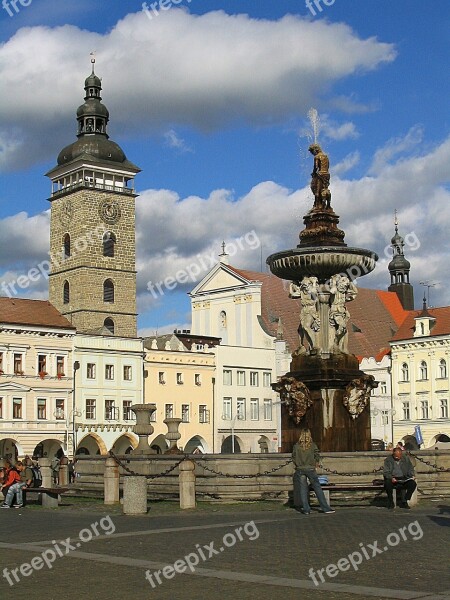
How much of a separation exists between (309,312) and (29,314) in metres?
44.6

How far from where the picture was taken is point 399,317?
89750mm

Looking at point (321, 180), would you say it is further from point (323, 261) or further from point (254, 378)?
point (254, 378)

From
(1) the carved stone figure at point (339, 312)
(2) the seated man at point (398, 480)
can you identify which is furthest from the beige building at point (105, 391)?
(2) the seated man at point (398, 480)

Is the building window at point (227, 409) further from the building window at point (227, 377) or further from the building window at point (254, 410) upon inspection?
the building window at point (254, 410)

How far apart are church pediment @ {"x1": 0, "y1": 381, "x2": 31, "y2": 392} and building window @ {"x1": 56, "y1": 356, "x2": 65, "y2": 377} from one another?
96.3 inches

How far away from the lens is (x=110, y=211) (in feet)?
295

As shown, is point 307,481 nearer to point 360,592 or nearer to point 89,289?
point 360,592

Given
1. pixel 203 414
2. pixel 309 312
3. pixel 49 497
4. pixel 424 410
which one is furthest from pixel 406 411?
pixel 49 497

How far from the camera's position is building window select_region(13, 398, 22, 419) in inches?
2409

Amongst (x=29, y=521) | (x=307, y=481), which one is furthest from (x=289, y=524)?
(x=29, y=521)

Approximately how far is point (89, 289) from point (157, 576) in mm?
74795

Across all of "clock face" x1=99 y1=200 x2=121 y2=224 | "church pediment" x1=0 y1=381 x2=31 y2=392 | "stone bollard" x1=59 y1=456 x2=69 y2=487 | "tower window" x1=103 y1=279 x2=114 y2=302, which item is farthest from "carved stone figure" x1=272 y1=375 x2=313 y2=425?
"clock face" x1=99 y1=200 x2=121 y2=224

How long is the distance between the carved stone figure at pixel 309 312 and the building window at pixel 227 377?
5062 cm
